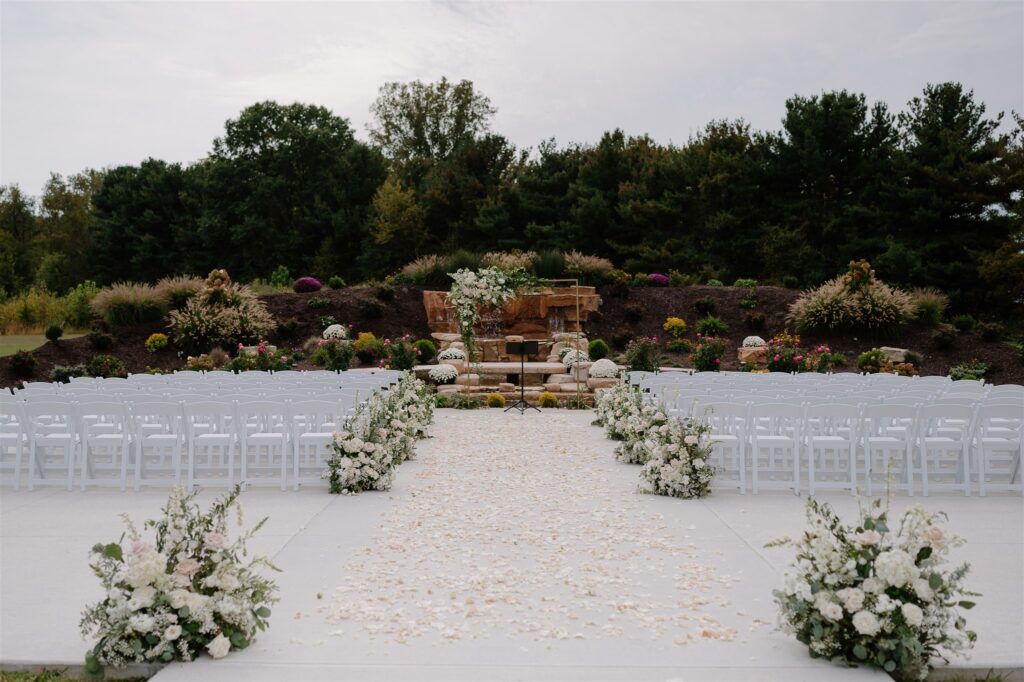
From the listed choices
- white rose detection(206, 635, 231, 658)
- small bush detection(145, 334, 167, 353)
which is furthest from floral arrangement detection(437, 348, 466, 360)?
white rose detection(206, 635, 231, 658)

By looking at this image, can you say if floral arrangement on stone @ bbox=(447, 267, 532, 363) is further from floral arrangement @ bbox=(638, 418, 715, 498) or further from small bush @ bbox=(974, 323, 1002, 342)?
small bush @ bbox=(974, 323, 1002, 342)

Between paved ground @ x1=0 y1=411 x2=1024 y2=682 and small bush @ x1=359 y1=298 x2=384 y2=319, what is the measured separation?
58.3 feet

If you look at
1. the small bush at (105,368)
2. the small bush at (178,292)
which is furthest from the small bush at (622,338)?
the small bush at (105,368)

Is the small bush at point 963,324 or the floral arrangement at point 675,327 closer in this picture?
the small bush at point 963,324

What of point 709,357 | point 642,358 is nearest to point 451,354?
point 642,358

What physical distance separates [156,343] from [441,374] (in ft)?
29.3

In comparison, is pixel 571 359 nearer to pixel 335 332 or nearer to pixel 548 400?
pixel 548 400

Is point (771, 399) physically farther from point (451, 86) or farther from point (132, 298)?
point (451, 86)

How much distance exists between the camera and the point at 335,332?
2334 centimetres

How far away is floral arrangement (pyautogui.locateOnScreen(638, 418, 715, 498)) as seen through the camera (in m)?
7.32

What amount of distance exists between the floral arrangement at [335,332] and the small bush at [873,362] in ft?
46.7

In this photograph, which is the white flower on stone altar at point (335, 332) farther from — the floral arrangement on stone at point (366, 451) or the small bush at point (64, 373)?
the floral arrangement on stone at point (366, 451)

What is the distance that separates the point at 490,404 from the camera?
56.2 feet

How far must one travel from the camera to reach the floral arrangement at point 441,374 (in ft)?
61.3
